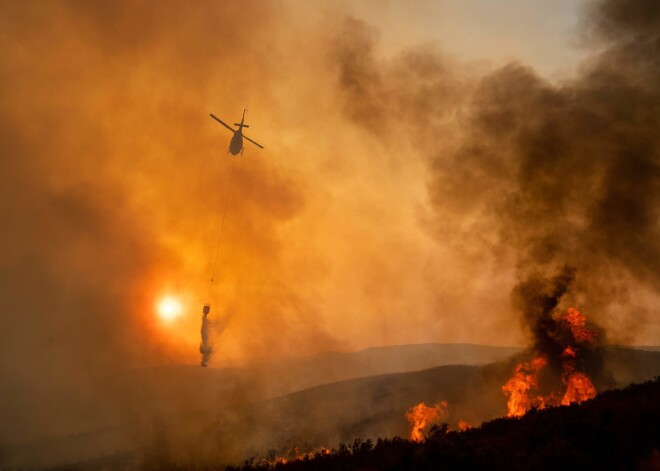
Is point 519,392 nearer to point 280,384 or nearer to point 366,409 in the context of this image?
point 366,409

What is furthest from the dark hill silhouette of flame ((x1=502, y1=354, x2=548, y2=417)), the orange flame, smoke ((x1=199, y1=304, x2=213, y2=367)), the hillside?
the hillside

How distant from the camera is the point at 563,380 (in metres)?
27.1

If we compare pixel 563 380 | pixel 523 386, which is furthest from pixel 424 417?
pixel 563 380

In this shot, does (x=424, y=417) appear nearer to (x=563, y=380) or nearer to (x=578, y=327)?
(x=563, y=380)

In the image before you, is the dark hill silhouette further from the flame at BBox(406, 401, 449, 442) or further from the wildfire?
the wildfire

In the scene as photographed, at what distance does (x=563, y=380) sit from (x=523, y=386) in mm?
2932

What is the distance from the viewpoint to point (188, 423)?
5459cm

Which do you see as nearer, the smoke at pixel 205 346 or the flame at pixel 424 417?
the flame at pixel 424 417

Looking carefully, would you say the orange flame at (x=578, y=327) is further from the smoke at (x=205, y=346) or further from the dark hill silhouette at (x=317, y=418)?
the smoke at (x=205, y=346)

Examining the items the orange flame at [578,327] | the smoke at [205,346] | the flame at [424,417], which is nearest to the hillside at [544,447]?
the orange flame at [578,327]

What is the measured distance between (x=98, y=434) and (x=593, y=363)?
8187 centimetres

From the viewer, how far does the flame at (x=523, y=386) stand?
25875mm

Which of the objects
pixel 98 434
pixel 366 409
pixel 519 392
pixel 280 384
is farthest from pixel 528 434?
pixel 280 384

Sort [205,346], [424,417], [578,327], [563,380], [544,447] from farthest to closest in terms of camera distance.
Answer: [205,346] → [424,417] → [578,327] → [563,380] → [544,447]
